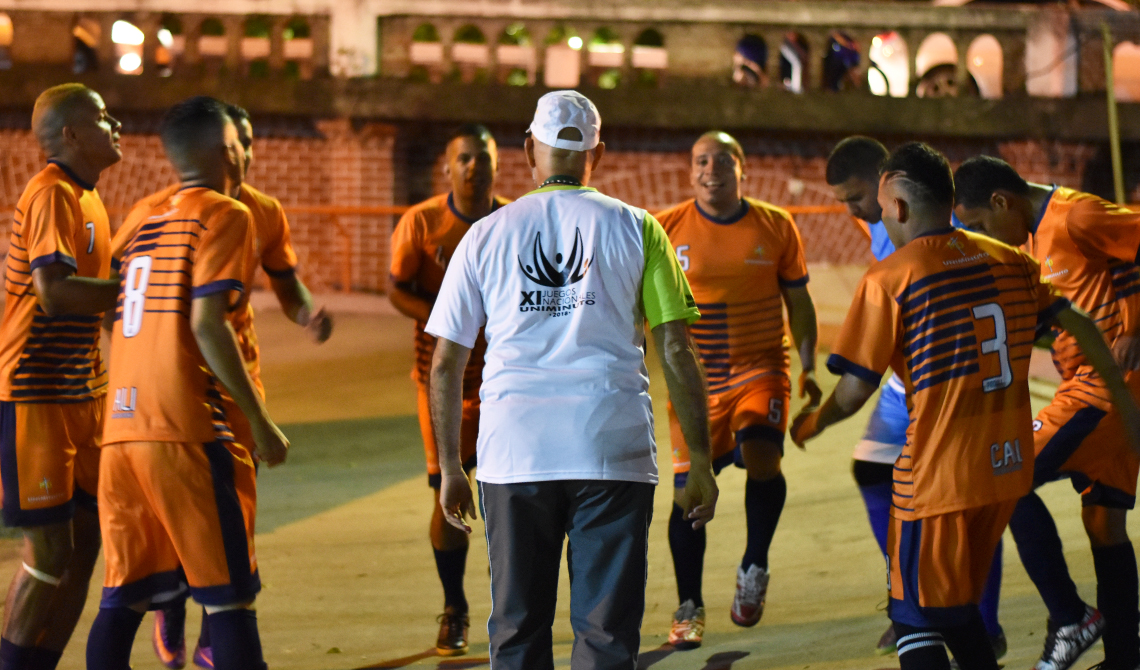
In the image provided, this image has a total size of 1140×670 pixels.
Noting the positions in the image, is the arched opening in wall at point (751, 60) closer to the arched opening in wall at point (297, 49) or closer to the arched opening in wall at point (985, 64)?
the arched opening in wall at point (985, 64)

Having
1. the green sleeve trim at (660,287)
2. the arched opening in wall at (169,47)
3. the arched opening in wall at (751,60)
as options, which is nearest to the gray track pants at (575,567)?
the green sleeve trim at (660,287)

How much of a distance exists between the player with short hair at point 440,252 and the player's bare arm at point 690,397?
2071 millimetres

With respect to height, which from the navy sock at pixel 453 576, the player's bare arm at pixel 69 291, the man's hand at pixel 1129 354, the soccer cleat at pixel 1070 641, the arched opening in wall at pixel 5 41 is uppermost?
the arched opening in wall at pixel 5 41

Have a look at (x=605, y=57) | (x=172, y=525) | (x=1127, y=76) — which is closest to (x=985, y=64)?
Answer: (x=1127, y=76)

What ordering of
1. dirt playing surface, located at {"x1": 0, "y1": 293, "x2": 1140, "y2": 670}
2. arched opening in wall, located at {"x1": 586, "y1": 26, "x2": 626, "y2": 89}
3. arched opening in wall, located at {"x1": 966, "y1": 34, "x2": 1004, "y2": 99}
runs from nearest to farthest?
1. dirt playing surface, located at {"x1": 0, "y1": 293, "x2": 1140, "y2": 670}
2. arched opening in wall, located at {"x1": 586, "y1": 26, "x2": 626, "y2": 89}
3. arched opening in wall, located at {"x1": 966, "y1": 34, "x2": 1004, "y2": 99}

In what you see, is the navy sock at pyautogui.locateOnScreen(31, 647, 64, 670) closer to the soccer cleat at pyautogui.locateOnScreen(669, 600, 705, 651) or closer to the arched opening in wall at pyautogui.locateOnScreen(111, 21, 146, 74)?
the soccer cleat at pyautogui.locateOnScreen(669, 600, 705, 651)

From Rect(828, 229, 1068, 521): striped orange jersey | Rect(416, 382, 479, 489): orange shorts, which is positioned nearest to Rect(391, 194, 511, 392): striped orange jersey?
Rect(416, 382, 479, 489): orange shorts

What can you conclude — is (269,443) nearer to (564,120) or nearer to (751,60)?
(564,120)

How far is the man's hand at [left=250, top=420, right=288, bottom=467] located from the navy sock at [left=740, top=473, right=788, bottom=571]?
7.91 ft

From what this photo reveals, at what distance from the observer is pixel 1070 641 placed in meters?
4.45

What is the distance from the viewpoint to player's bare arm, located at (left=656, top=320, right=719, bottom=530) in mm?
3391

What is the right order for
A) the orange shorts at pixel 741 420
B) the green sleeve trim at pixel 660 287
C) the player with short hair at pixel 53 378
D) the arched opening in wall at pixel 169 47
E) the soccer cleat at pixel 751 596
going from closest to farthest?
the green sleeve trim at pixel 660 287
the player with short hair at pixel 53 378
the soccer cleat at pixel 751 596
the orange shorts at pixel 741 420
the arched opening in wall at pixel 169 47

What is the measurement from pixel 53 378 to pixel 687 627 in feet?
9.09

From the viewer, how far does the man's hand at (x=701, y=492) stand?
342 cm
